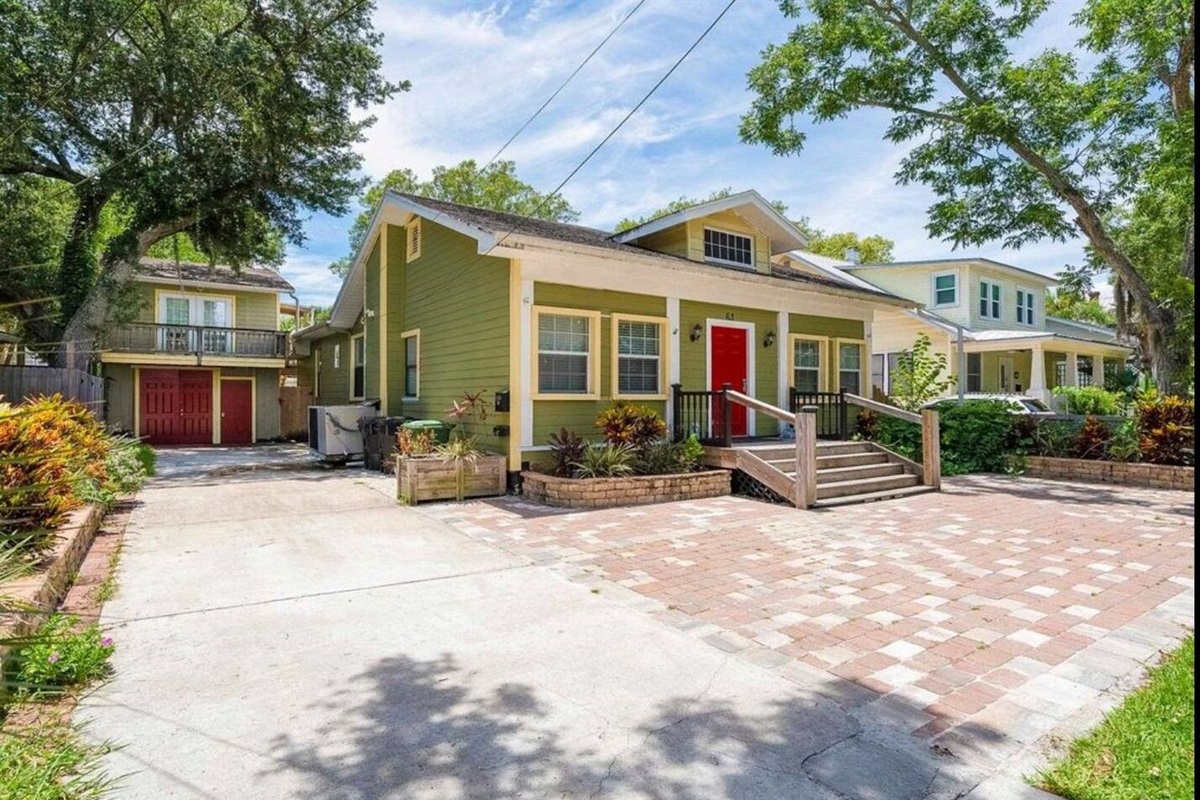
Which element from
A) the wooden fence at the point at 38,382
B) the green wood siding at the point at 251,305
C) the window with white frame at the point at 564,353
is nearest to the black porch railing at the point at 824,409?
the window with white frame at the point at 564,353

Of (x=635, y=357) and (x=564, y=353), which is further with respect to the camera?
(x=635, y=357)

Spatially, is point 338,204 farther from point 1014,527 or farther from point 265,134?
point 1014,527

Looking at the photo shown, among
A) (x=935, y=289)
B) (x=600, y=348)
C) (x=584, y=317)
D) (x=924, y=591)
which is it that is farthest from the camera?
(x=935, y=289)

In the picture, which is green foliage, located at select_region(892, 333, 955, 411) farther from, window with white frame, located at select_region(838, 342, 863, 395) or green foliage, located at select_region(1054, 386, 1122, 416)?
green foliage, located at select_region(1054, 386, 1122, 416)

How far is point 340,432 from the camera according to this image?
Result: 515 inches

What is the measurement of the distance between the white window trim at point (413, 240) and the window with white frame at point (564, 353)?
4387 millimetres

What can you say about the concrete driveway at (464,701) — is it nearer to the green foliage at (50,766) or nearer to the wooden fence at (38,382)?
the green foliage at (50,766)

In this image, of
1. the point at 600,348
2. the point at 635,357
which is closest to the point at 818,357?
the point at 635,357

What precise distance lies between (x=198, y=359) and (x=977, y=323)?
2416 centimetres

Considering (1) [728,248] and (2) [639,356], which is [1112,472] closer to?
(1) [728,248]

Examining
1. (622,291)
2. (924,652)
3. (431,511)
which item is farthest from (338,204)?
(924,652)

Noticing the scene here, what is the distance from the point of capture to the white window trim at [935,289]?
2080cm

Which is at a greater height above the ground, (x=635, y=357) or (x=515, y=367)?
(x=635, y=357)

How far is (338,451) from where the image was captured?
42.6ft
